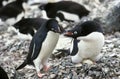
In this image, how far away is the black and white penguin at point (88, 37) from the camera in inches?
197

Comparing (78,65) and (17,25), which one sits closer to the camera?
(78,65)

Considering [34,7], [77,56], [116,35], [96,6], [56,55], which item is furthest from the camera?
[34,7]

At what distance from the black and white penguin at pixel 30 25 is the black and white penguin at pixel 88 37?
2277 mm

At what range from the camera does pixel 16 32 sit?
25.9 ft

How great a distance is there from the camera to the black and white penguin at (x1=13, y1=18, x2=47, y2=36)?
24.4ft

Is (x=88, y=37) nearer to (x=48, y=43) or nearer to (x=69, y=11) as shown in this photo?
(x=48, y=43)

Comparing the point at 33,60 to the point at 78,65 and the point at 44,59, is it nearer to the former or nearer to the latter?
the point at 44,59

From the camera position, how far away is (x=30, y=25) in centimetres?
752

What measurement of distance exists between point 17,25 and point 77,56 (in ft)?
8.78

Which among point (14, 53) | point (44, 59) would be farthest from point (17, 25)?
point (44, 59)

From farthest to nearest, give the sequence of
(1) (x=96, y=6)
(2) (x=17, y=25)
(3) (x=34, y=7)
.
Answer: (3) (x=34, y=7), (1) (x=96, y=6), (2) (x=17, y=25)

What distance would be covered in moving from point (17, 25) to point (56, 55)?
1.77 metres

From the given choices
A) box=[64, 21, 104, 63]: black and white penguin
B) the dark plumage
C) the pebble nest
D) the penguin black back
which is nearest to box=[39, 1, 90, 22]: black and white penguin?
the dark plumage

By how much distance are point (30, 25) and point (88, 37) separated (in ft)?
8.66
